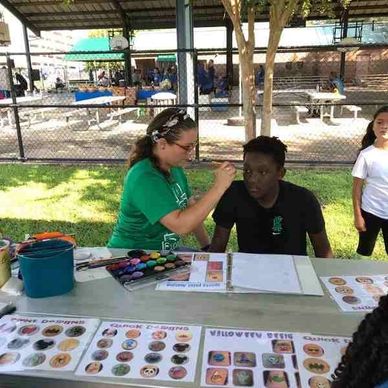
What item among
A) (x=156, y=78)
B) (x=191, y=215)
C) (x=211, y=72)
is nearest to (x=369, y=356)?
(x=191, y=215)

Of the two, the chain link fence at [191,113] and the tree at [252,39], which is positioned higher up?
the tree at [252,39]

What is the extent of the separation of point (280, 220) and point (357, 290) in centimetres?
68

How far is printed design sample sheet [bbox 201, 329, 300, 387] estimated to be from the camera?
3.57 ft

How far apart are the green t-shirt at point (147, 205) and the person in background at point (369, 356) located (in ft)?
3.91

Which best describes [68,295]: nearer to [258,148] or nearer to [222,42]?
[258,148]

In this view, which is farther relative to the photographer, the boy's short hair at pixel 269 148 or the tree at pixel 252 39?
the tree at pixel 252 39

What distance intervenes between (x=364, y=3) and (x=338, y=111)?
3590mm

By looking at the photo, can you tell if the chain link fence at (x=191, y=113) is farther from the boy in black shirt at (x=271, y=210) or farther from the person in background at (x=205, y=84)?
the boy in black shirt at (x=271, y=210)

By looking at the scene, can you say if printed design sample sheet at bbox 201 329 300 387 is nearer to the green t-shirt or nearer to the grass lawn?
the green t-shirt

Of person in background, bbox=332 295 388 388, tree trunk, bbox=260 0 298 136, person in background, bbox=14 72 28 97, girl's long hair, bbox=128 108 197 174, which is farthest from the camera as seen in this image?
person in background, bbox=14 72 28 97

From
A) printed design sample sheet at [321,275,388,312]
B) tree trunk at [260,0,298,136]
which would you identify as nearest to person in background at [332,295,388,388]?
printed design sample sheet at [321,275,388,312]

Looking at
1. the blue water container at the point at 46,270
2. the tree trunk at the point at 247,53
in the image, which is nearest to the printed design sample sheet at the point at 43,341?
the blue water container at the point at 46,270

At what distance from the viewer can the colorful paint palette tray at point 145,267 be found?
163cm

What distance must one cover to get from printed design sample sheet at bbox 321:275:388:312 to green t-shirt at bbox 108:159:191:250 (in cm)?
72
